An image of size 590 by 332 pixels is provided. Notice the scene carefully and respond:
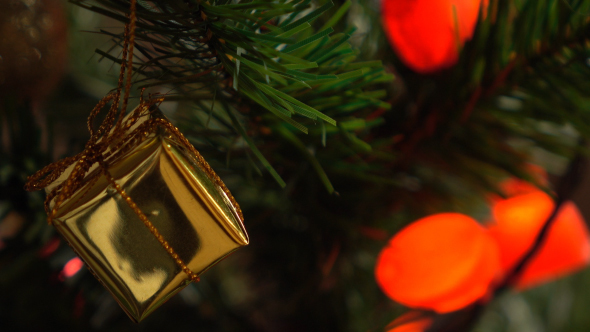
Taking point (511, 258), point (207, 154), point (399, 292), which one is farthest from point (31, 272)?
point (511, 258)

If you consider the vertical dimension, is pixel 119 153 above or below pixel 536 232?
above

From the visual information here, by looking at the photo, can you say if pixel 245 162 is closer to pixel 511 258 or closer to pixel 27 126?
pixel 27 126

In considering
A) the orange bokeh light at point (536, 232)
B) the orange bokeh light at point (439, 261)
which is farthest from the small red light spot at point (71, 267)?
the orange bokeh light at point (536, 232)

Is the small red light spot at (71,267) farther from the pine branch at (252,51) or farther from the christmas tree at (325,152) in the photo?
Result: the pine branch at (252,51)

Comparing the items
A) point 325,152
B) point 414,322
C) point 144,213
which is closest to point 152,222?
point 144,213

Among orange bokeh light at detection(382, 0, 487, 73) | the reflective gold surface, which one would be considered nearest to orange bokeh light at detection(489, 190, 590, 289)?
orange bokeh light at detection(382, 0, 487, 73)

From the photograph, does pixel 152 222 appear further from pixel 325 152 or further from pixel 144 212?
pixel 325 152
